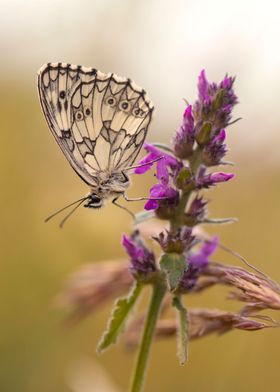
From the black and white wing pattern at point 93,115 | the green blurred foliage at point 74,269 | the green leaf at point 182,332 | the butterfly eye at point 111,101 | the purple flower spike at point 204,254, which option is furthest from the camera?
the green blurred foliage at point 74,269

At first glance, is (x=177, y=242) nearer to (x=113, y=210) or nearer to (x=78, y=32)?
(x=113, y=210)

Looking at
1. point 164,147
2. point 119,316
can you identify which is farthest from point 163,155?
point 119,316

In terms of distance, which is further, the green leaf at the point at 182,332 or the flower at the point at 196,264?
the flower at the point at 196,264

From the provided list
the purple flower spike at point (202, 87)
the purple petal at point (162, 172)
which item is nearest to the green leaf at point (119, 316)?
the purple petal at point (162, 172)

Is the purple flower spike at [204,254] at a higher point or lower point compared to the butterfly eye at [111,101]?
lower

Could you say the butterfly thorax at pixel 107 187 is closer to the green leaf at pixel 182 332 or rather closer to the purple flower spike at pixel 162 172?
the purple flower spike at pixel 162 172

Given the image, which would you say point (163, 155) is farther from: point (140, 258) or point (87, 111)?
point (87, 111)
